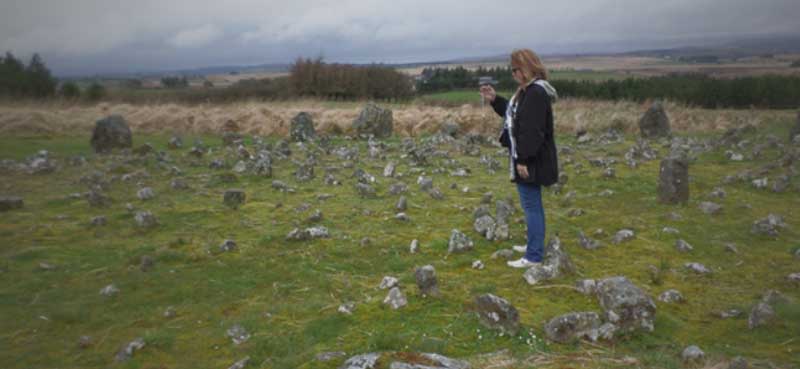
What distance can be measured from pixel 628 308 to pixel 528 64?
2868 millimetres

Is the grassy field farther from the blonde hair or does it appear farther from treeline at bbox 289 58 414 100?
treeline at bbox 289 58 414 100

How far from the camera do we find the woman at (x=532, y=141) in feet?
19.3

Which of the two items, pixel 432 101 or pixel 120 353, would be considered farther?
pixel 432 101

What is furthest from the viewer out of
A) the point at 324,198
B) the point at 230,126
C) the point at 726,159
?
the point at 230,126

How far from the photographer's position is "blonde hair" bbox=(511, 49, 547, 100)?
19.5ft

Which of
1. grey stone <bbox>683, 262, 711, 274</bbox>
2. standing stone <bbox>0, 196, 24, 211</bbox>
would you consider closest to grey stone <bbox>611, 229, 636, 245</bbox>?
grey stone <bbox>683, 262, 711, 274</bbox>

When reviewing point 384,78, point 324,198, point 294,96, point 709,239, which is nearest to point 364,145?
point 324,198

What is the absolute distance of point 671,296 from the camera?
5.01 metres

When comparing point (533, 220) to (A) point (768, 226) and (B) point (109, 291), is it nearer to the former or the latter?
(A) point (768, 226)

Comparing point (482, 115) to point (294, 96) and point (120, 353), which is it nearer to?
point (294, 96)

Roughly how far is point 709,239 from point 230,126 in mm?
19552

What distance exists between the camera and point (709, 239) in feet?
22.8

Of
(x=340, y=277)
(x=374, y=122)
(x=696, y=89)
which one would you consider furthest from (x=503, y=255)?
(x=696, y=89)

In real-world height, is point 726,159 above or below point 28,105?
below
